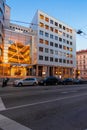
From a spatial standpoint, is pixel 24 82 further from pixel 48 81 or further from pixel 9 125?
pixel 9 125

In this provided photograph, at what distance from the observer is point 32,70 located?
66.7 m

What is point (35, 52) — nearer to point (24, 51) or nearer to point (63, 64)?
point (24, 51)

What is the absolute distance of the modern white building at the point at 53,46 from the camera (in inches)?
2677

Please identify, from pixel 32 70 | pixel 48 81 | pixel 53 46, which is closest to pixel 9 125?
pixel 48 81

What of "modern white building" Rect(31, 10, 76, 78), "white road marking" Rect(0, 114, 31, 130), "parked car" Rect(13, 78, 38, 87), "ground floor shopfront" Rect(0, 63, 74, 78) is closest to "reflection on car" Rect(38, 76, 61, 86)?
"parked car" Rect(13, 78, 38, 87)

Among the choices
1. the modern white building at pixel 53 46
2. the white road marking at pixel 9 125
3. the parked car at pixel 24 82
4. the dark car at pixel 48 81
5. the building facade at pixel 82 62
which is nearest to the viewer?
the white road marking at pixel 9 125

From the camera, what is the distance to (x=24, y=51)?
61.7 meters

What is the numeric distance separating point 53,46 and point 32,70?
1382 centimetres

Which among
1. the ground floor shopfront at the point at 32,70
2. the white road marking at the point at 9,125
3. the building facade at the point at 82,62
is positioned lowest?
the white road marking at the point at 9,125

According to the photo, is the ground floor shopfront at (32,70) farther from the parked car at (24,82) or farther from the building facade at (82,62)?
the building facade at (82,62)

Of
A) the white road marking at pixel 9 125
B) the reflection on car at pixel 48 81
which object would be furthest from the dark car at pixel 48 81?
the white road marking at pixel 9 125

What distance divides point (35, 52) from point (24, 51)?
6390mm

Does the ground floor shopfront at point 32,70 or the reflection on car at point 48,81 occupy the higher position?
the ground floor shopfront at point 32,70

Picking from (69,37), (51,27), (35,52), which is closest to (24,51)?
(35,52)
